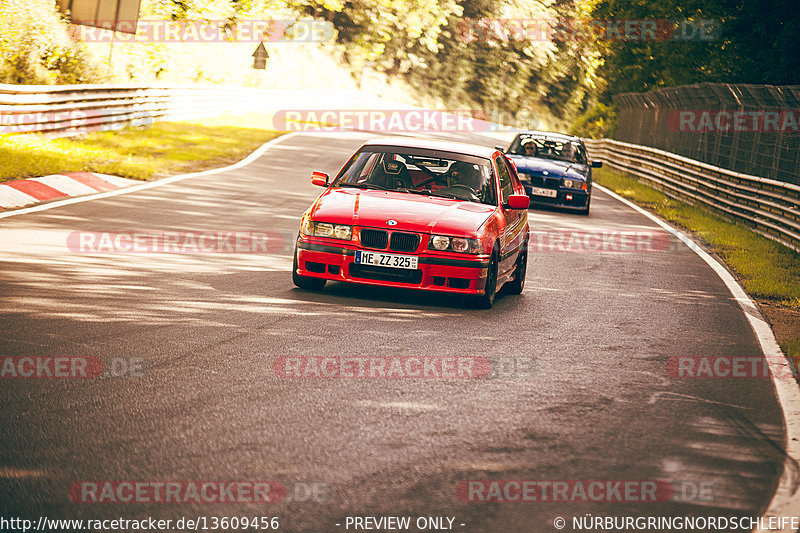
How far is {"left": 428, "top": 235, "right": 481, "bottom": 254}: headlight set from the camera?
889cm

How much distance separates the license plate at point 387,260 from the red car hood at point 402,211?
0.80 ft

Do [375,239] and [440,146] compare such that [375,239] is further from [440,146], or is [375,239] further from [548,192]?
[548,192]

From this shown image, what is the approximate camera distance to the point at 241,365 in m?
6.39

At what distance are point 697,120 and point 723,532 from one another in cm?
2232

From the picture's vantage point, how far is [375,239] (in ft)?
29.2

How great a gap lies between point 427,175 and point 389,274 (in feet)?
5.12

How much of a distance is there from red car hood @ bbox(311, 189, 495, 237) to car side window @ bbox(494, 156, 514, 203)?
0.58m

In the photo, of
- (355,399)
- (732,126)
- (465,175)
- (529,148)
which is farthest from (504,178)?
(732,126)

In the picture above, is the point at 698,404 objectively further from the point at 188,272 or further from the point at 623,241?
Answer: the point at 623,241

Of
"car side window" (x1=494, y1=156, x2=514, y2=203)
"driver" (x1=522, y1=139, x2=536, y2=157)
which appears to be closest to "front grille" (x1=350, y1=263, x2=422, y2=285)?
"car side window" (x1=494, y1=156, x2=514, y2=203)

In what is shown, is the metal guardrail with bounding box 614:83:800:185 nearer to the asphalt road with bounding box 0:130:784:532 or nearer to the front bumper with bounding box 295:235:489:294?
the asphalt road with bounding box 0:130:784:532

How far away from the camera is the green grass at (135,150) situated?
1656 cm

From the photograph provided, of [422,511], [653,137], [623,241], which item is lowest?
[422,511]

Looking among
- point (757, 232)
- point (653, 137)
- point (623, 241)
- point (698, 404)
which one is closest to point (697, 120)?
point (653, 137)
